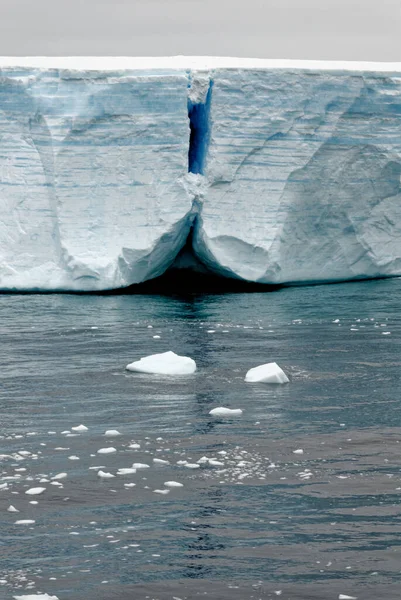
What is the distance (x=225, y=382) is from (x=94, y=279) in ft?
17.8

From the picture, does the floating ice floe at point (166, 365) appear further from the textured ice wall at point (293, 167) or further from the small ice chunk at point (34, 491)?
the textured ice wall at point (293, 167)

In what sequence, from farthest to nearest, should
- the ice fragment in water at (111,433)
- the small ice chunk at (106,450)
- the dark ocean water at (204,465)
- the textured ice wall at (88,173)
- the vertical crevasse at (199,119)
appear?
the vertical crevasse at (199,119) → the textured ice wall at (88,173) → the ice fragment in water at (111,433) → the small ice chunk at (106,450) → the dark ocean water at (204,465)

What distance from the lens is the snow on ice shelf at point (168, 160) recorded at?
13672 mm

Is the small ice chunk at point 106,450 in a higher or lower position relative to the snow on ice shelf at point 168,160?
lower

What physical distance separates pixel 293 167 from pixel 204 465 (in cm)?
837

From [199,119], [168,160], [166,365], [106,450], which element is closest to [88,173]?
[168,160]

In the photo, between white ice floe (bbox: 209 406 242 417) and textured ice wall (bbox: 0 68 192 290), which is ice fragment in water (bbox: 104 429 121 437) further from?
textured ice wall (bbox: 0 68 192 290)

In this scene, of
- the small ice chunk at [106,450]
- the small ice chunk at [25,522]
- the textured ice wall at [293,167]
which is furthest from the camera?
the textured ice wall at [293,167]

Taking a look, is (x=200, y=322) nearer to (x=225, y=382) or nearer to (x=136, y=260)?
(x=136, y=260)

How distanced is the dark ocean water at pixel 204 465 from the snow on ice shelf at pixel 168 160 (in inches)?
102

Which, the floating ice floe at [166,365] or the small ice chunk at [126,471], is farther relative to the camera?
the floating ice floe at [166,365]

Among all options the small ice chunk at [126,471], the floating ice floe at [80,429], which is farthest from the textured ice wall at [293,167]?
the small ice chunk at [126,471]

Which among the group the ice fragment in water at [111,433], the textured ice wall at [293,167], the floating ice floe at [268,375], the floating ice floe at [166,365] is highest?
the textured ice wall at [293,167]

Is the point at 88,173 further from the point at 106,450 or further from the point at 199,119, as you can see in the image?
the point at 106,450
